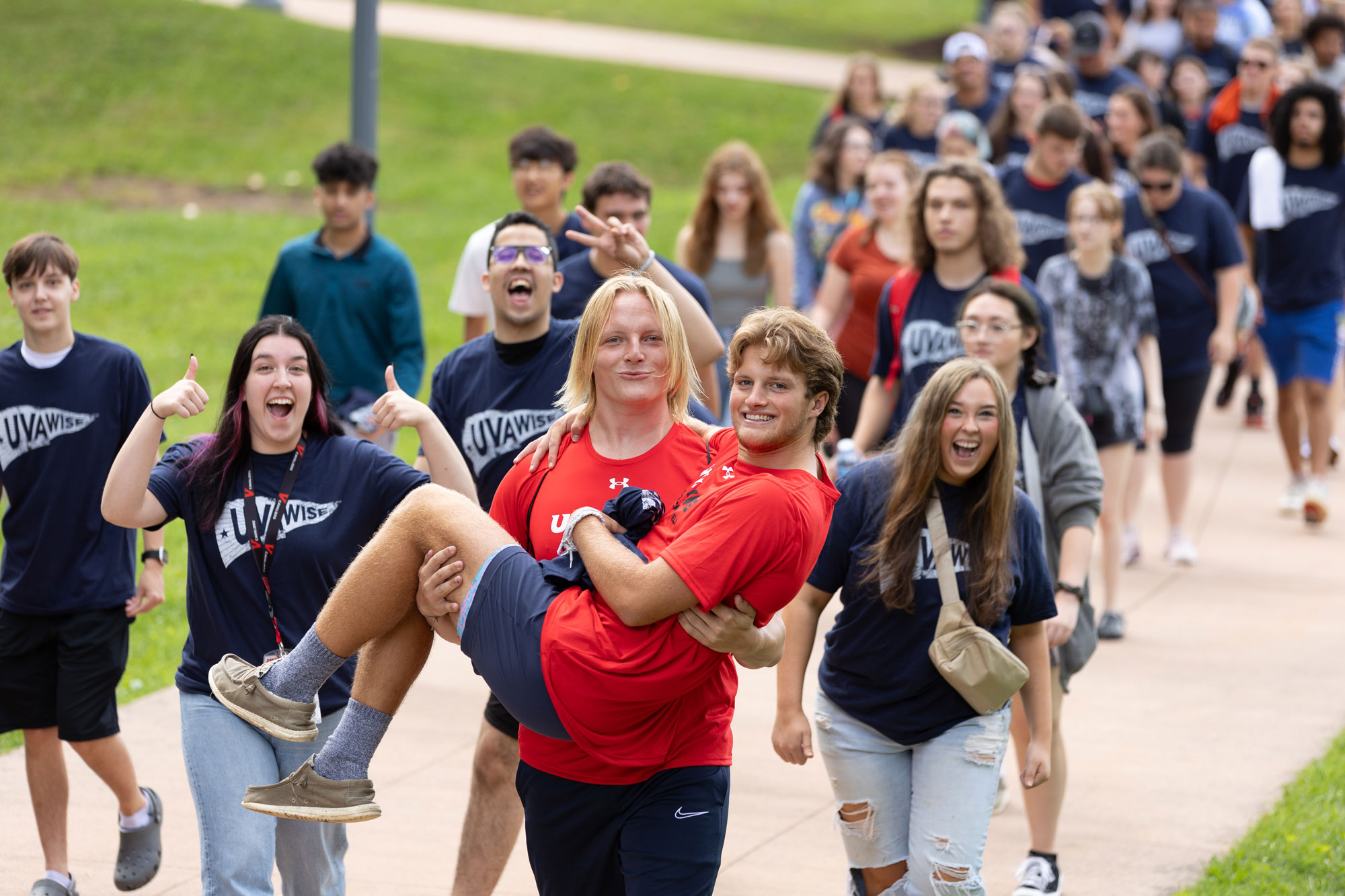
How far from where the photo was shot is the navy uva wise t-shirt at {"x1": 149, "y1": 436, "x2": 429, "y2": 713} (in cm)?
444

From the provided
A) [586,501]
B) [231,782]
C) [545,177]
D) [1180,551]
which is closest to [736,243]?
[545,177]

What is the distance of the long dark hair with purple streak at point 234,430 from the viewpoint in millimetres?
4480

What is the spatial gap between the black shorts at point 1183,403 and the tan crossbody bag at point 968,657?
5.40 m

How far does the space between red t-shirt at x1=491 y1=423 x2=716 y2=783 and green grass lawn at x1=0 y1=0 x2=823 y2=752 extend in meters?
9.80

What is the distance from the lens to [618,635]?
363cm

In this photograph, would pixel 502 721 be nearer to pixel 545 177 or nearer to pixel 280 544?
pixel 280 544

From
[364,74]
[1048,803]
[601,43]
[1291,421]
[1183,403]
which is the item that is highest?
[601,43]

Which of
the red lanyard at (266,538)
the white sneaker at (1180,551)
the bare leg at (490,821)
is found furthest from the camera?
the white sneaker at (1180,551)

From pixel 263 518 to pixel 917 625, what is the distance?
Result: 191 centimetres

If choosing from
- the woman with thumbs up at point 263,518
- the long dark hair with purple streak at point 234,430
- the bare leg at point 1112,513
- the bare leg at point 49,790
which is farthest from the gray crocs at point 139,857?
the bare leg at point 1112,513

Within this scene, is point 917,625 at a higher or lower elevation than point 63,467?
lower

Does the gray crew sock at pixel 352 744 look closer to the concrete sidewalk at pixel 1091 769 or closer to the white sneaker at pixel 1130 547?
the concrete sidewalk at pixel 1091 769

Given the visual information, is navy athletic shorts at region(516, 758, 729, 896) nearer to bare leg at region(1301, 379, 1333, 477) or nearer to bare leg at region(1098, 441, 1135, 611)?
bare leg at region(1098, 441, 1135, 611)

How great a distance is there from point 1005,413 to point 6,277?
3369mm
